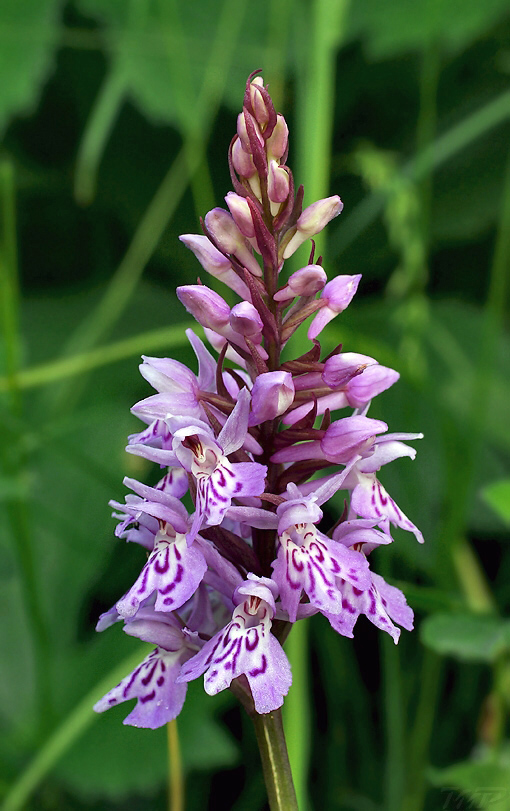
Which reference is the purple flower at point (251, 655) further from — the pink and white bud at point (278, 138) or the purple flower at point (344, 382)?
the pink and white bud at point (278, 138)

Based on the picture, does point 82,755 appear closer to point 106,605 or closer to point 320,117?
point 106,605

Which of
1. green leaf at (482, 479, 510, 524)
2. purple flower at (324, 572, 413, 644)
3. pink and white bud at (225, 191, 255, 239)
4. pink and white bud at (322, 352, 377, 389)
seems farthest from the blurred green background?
pink and white bud at (225, 191, 255, 239)

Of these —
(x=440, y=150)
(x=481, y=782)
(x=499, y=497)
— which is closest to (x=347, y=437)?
(x=499, y=497)

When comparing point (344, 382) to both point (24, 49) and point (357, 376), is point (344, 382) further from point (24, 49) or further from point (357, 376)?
point (24, 49)

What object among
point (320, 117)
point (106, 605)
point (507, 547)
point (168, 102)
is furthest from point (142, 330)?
point (507, 547)

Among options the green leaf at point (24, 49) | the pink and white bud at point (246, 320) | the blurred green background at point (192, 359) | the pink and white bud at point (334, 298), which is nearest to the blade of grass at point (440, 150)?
the blurred green background at point (192, 359)
